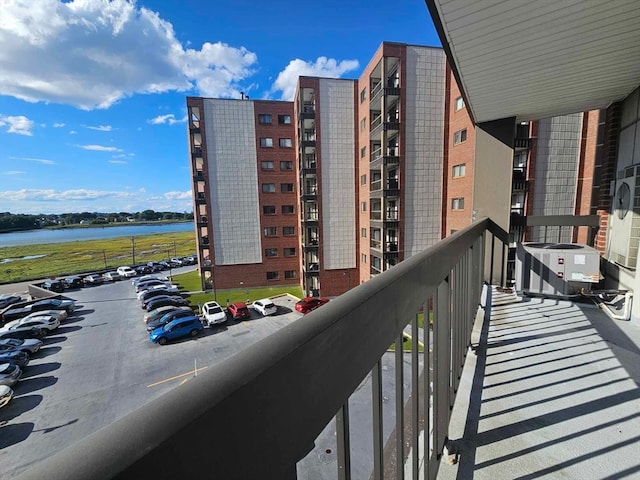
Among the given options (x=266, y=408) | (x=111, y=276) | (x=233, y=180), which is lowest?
(x=111, y=276)

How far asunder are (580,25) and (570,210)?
597 inches

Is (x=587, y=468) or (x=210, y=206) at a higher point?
(x=210, y=206)

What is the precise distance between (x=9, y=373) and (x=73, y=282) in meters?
18.3

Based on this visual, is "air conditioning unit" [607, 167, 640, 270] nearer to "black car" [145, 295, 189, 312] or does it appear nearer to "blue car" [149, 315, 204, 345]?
"blue car" [149, 315, 204, 345]

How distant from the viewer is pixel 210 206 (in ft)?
69.9

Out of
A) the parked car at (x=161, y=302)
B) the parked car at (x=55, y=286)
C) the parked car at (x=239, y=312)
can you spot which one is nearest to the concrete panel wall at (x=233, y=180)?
the parked car at (x=161, y=302)

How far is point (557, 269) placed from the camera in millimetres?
3855

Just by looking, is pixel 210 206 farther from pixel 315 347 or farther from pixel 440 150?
pixel 315 347

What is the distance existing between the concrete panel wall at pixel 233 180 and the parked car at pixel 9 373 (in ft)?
38.1

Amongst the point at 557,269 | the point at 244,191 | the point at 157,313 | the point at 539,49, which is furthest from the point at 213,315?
the point at 539,49

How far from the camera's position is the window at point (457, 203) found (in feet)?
48.5

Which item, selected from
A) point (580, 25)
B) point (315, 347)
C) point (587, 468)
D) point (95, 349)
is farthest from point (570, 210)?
point (95, 349)

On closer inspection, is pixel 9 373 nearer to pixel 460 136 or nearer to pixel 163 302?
pixel 163 302

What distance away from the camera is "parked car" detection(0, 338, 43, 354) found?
43.7 ft
